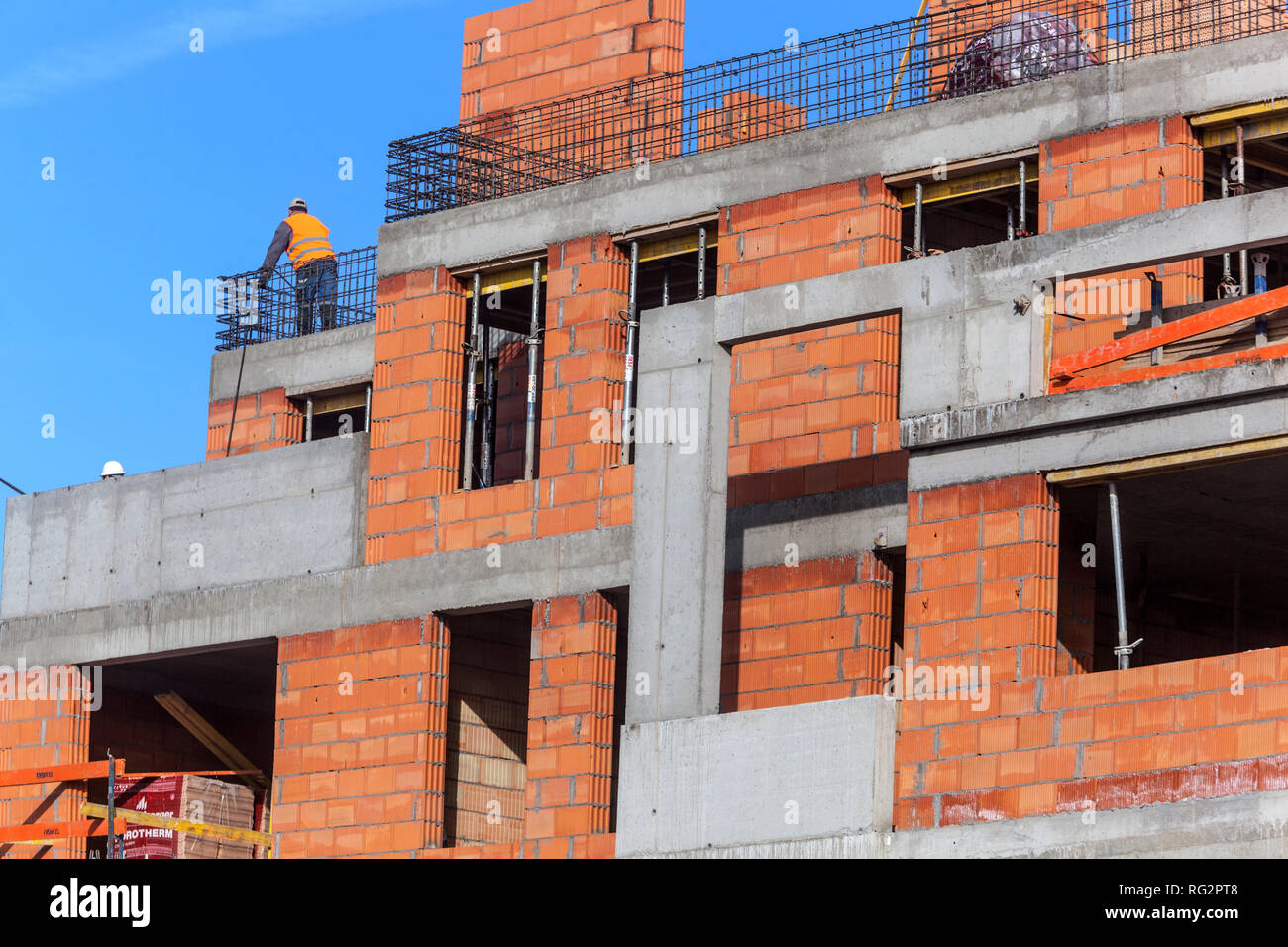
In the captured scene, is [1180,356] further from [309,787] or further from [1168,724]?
[309,787]

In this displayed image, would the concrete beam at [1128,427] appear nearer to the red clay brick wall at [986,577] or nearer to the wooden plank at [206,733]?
the red clay brick wall at [986,577]

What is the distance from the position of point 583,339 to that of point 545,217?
1674 millimetres

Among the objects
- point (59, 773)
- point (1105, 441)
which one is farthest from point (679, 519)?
point (59, 773)

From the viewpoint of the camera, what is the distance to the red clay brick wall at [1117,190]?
2111cm

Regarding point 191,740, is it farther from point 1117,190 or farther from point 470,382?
point 1117,190

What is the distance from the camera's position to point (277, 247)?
103 feet

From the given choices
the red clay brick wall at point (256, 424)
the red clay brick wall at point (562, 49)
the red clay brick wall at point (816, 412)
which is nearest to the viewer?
the red clay brick wall at point (816, 412)

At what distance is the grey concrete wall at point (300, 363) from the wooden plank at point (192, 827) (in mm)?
5891

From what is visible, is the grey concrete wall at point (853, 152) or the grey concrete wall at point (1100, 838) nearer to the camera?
the grey concrete wall at point (1100, 838)

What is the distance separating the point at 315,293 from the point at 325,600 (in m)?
6.00

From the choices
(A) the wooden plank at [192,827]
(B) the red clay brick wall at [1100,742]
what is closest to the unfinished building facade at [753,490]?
(B) the red clay brick wall at [1100,742]

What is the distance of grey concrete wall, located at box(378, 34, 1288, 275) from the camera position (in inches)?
847

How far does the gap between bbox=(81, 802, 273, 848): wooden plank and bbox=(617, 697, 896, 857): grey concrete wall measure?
345 inches
